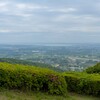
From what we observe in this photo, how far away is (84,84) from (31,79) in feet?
6.10

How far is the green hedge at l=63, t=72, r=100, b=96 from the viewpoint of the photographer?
8.77m

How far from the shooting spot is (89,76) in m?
9.13

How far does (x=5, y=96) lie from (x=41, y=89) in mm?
1312

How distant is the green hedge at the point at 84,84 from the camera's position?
28.8 feet

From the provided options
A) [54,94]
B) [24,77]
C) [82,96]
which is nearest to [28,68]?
[24,77]

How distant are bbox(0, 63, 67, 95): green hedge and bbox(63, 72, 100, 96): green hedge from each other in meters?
0.48

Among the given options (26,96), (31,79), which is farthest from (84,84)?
(26,96)

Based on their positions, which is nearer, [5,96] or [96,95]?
[5,96]

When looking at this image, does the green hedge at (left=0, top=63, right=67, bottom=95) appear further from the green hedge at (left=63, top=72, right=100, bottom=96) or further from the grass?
the green hedge at (left=63, top=72, right=100, bottom=96)

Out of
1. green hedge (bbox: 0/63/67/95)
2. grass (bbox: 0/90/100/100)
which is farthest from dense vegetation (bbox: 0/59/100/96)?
grass (bbox: 0/90/100/100)

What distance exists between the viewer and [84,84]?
8.88 m

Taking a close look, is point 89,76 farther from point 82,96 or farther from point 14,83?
point 14,83

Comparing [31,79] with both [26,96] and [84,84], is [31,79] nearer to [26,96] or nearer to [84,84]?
[26,96]

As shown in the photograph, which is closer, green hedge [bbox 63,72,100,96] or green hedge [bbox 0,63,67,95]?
green hedge [bbox 0,63,67,95]
